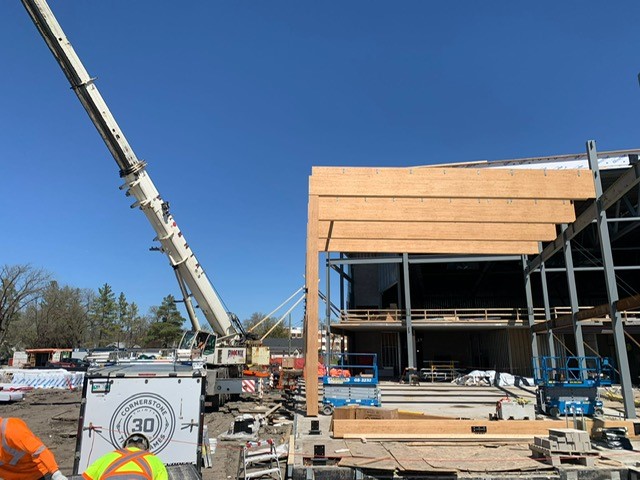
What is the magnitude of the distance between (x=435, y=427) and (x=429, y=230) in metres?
7.75

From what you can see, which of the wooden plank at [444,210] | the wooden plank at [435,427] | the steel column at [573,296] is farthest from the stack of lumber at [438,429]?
the steel column at [573,296]

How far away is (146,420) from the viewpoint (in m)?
6.02

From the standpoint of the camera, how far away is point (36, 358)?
46.1 meters

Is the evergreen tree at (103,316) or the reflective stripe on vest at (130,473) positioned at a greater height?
the evergreen tree at (103,316)

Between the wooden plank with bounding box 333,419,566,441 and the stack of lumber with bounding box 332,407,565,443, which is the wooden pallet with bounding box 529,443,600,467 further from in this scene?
the wooden plank with bounding box 333,419,566,441

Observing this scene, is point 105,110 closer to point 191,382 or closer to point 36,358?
point 191,382

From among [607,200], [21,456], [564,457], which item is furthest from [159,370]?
[607,200]

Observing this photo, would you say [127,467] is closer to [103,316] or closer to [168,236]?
→ [168,236]

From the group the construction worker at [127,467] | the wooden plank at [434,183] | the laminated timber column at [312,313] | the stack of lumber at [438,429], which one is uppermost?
the wooden plank at [434,183]

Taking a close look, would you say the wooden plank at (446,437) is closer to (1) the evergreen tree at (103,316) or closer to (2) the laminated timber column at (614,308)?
(2) the laminated timber column at (614,308)

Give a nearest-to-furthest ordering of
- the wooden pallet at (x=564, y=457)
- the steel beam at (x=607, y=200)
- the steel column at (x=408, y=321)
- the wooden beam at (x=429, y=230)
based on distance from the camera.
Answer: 1. the wooden pallet at (x=564, y=457)
2. the steel beam at (x=607, y=200)
3. the wooden beam at (x=429, y=230)
4. the steel column at (x=408, y=321)

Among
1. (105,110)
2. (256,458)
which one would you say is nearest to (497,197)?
(256,458)

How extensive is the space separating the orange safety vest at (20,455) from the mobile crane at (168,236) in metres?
12.3

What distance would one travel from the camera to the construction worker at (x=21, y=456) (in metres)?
3.62
